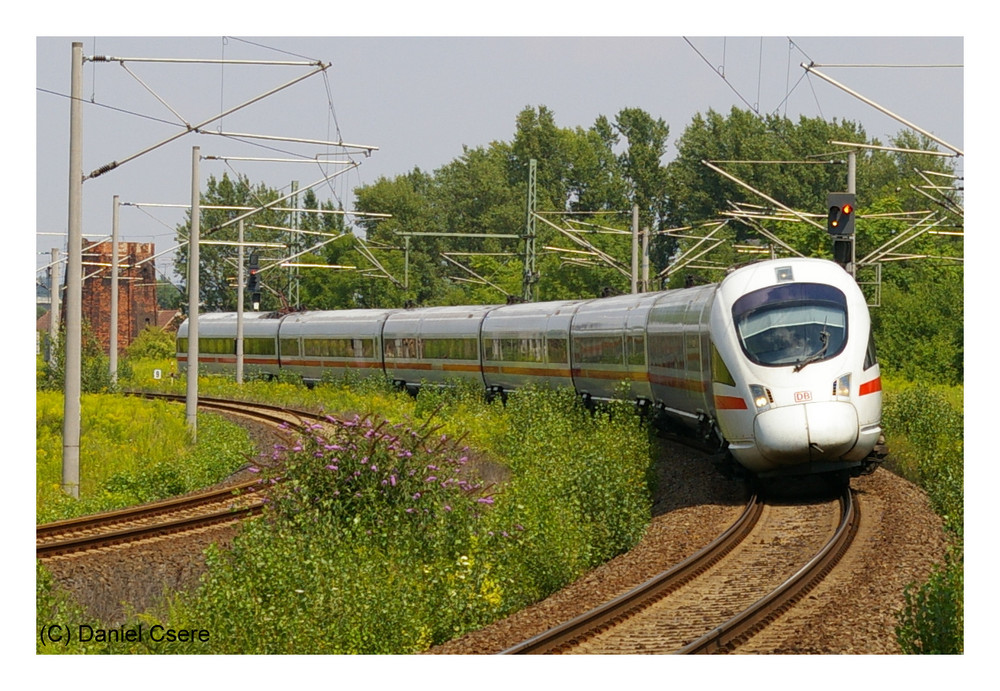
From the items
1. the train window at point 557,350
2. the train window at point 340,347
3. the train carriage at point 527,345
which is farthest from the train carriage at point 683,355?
the train window at point 340,347

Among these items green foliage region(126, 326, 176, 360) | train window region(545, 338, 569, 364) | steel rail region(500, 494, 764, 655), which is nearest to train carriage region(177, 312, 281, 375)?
green foliage region(126, 326, 176, 360)

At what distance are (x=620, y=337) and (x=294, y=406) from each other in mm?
13848

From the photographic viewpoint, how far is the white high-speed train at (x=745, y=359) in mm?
16188

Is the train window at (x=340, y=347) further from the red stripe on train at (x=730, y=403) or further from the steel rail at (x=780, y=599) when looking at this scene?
the steel rail at (x=780, y=599)

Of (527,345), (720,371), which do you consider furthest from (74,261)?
(527,345)

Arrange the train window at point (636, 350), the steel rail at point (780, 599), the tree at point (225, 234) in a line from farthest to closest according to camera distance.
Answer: the tree at point (225, 234)
the train window at point (636, 350)
the steel rail at point (780, 599)

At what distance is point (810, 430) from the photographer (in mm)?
16047

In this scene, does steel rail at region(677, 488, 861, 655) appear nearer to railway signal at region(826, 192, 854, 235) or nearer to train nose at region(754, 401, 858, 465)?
train nose at region(754, 401, 858, 465)

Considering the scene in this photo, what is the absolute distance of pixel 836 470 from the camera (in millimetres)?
17109

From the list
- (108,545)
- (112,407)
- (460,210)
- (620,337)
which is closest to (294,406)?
(112,407)

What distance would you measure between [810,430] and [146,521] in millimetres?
8728

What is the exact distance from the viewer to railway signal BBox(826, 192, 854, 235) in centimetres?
2080

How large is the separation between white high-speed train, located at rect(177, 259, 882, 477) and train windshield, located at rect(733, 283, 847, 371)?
0.04 feet

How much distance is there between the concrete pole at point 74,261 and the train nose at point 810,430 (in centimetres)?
887
